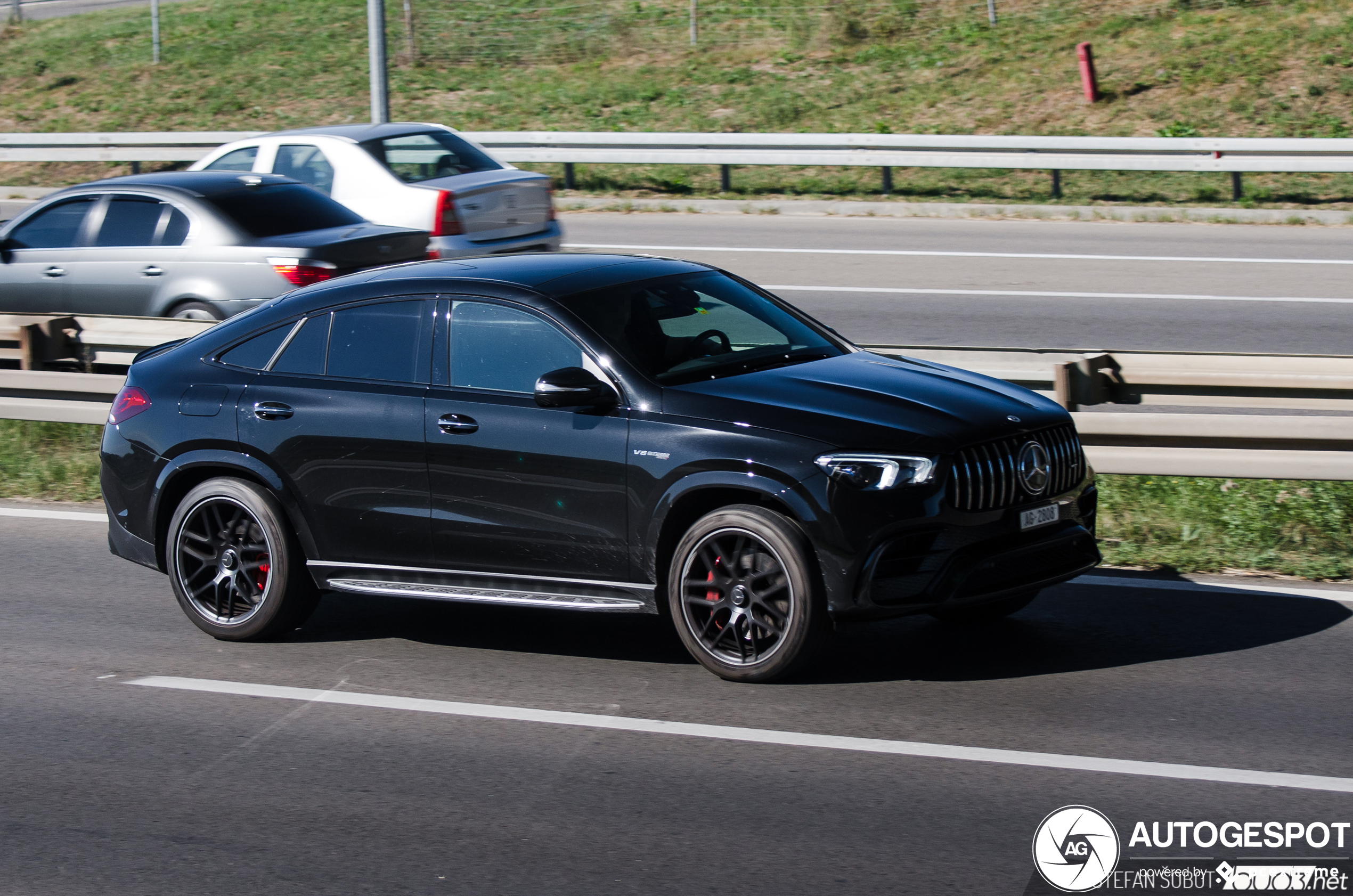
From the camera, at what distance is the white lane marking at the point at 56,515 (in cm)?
977

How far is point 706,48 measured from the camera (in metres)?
29.9

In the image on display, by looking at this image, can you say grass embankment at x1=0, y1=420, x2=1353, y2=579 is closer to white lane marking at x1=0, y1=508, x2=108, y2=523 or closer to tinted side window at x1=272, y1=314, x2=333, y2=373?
tinted side window at x1=272, y1=314, x2=333, y2=373

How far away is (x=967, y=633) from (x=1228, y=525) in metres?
2.18

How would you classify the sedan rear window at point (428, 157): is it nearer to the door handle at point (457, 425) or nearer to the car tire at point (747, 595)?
the door handle at point (457, 425)

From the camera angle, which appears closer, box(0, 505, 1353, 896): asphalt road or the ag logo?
the ag logo

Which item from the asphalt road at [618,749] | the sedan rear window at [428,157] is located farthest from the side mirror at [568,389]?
the sedan rear window at [428,157]

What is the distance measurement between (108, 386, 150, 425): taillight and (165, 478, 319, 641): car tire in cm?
53

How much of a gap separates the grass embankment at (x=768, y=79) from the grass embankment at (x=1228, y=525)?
42.4ft

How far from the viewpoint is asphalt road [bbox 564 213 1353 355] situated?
14016 mm

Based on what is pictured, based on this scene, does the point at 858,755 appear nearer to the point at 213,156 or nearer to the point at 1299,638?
the point at 1299,638

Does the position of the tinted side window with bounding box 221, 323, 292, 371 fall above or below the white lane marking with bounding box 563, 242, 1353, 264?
above

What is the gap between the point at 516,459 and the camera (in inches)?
265

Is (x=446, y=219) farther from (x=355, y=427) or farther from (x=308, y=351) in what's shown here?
(x=355, y=427)

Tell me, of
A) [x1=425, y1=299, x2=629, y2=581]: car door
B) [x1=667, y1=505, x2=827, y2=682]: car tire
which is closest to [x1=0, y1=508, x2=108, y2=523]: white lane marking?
[x1=425, y1=299, x2=629, y2=581]: car door
